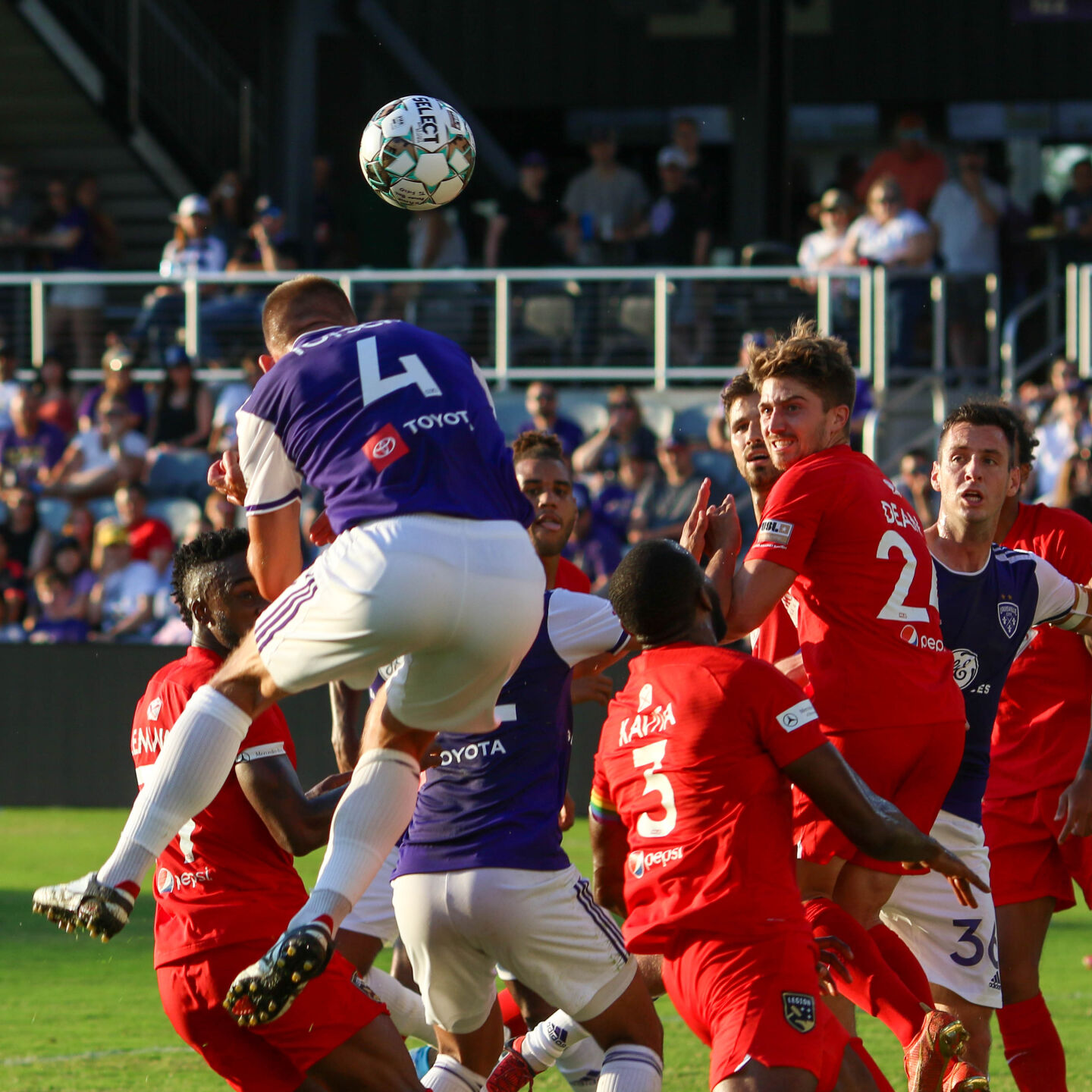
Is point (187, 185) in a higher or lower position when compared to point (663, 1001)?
higher

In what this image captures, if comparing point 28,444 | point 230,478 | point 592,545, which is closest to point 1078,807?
point 230,478

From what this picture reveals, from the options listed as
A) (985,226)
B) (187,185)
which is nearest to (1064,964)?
(985,226)

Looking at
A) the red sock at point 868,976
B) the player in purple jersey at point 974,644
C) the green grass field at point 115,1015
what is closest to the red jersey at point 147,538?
the green grass field at point 115,1015

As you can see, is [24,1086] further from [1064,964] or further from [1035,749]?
[1064,964]

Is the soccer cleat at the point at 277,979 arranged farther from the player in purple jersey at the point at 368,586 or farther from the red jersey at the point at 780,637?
the red jersey at the point at 780,637

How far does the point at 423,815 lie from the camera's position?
489 centimetres

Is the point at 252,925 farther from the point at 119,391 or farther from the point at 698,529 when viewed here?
the point at 119,391

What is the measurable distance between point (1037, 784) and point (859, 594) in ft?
4.67

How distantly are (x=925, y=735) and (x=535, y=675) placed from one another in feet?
3.81

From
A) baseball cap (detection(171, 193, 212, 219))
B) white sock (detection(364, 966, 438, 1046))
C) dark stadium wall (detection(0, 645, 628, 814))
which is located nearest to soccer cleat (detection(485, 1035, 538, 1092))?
white sock (detection(364, 966, 438, 1046))

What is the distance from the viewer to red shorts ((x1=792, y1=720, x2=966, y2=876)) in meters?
5.15

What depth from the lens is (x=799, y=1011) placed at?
168 inches

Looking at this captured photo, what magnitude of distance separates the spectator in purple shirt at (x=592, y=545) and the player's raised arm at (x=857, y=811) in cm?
868

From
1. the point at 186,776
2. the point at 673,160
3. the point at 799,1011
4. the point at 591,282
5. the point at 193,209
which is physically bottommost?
the point at 799,1011
